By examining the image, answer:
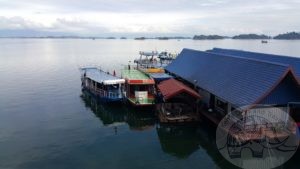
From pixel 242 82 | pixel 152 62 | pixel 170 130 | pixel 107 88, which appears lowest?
pixel 170 130

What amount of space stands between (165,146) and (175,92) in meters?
6.16

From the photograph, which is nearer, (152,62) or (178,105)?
(178,105)

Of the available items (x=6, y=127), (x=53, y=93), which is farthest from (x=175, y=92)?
(x=53, y=93)

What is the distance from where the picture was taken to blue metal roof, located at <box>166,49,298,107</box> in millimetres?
23141

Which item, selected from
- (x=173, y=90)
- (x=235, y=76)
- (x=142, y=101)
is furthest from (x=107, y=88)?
(x=235, y=76)

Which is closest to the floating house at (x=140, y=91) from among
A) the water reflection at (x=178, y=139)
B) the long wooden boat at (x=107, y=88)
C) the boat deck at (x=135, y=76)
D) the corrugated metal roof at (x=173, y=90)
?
the long wooden boat at (x=107, y=88)

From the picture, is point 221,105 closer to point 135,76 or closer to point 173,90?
point 173,90

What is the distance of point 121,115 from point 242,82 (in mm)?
15950

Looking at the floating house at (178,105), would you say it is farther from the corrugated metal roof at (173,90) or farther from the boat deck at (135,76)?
the boat deck at (135,76)

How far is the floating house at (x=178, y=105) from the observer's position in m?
31.2

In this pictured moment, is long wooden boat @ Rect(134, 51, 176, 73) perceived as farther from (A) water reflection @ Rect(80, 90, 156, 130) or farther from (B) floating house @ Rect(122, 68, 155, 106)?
(A) water reflection @ Rect(80, 90, 156, 130)

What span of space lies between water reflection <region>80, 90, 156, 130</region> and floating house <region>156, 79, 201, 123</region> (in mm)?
1834

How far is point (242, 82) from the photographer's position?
26.3 m

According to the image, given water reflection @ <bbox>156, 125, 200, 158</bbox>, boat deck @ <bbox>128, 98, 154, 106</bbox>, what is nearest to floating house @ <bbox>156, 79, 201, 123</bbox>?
water reflection @ <bbox>156, 125, 200, 158</bbox>
